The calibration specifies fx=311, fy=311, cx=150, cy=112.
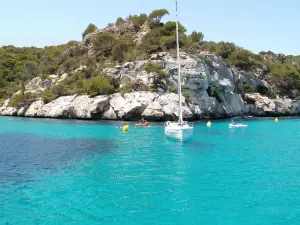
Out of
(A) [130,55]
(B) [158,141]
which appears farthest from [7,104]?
(B) [158,141]

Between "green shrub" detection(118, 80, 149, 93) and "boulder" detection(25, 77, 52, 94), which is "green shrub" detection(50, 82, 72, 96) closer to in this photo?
"boulder" detection(25, 77, 52, 94)

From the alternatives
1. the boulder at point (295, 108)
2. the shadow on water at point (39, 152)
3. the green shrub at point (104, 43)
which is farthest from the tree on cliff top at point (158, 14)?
the shadow on water at point (39, 152)

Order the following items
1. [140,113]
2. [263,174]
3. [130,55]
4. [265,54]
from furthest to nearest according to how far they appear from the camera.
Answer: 1. [265,54]
2. [130,55]
3. [140,113]
4. [263,174]

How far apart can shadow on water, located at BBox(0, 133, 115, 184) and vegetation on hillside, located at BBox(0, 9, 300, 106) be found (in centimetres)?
3407

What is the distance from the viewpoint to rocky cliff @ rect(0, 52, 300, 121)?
66312 millimetres

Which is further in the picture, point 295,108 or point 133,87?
point 295,108

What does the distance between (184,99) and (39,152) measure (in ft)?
138

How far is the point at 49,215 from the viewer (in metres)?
14.4

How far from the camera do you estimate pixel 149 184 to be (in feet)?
63.1

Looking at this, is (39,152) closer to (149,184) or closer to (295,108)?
(149,184)

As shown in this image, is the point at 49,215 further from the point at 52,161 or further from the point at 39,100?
the point at 39,100

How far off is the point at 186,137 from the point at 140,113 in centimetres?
2966

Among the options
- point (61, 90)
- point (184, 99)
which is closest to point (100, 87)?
point (61, 90)

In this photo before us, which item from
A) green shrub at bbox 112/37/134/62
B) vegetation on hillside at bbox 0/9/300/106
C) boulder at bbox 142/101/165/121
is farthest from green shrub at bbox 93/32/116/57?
boulder at bbox 142/101/165/121
